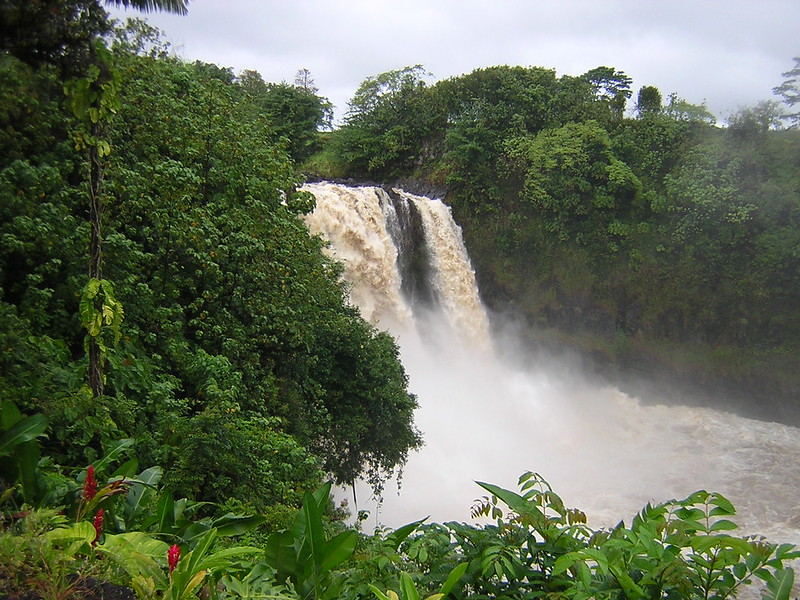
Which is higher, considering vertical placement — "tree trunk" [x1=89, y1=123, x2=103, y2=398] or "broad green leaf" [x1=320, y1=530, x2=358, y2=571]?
"tree trunk" [x1=89, y1=123, x2=103, y2=398]

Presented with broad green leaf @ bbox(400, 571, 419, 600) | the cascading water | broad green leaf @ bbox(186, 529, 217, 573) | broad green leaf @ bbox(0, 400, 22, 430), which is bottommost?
the cascading water

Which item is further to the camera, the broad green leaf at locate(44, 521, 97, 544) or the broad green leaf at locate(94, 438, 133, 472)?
the broad green leaf at locate(94, 438, 133, 472)

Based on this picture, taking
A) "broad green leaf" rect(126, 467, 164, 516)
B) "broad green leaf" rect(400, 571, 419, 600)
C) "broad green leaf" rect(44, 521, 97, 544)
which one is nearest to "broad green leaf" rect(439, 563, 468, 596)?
"broad green leaf" rect(400, 571, 419, 600)

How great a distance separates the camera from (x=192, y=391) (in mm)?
7730

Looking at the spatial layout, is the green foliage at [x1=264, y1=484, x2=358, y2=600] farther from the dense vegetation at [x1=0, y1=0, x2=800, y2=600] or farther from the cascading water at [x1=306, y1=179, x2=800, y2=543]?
the cascading water at [x1=306, y1=179, x2=800, y2=543]

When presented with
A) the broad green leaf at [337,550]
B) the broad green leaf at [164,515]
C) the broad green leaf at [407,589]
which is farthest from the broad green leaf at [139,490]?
the broad green leaf at [407,589]

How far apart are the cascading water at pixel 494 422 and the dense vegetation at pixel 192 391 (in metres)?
4.46

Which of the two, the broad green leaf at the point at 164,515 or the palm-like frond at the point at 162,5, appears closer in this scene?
the broad green leaf at the point at 164,515

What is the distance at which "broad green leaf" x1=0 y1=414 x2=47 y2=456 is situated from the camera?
315 centimetres

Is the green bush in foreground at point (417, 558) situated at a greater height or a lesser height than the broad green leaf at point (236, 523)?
greater

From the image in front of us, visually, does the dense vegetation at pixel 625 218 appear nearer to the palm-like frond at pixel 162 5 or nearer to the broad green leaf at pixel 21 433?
the palm-like frond at pixel 162 5

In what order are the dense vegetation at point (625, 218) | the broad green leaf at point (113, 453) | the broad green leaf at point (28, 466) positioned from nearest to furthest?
1. the broad green leaf at point (28, 466)
2. the broad green leaf at point (113, 453)
3. the dense vegetation at point (625, 218)

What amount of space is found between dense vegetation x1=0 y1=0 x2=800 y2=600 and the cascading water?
176 inches

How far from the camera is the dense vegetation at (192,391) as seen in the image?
2.37 meters
